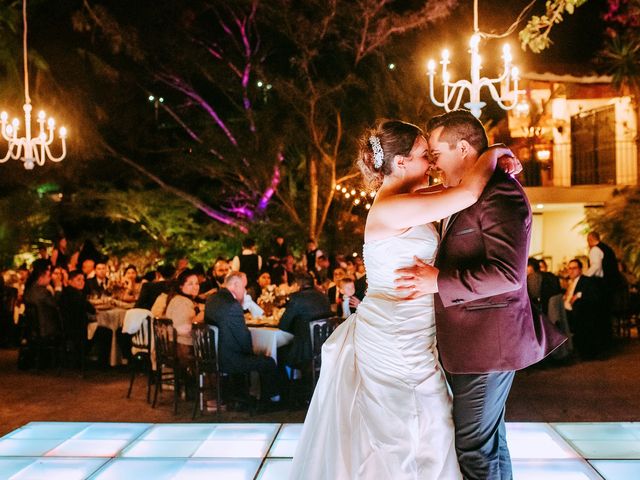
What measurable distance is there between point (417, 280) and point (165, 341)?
4539 mm

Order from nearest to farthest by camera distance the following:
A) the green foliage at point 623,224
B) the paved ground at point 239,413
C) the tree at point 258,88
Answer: the paved ground at point 239,413, the green foliage at point 623,224, the tree at point 258,88

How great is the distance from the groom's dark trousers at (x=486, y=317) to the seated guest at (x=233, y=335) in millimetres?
3719

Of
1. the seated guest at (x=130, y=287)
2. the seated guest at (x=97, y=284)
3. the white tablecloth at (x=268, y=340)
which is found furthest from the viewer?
the seated guest at (x=97, y=284)

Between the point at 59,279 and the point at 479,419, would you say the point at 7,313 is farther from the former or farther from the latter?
the point at 479,419

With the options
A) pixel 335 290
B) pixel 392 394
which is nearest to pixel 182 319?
pixel 335 290

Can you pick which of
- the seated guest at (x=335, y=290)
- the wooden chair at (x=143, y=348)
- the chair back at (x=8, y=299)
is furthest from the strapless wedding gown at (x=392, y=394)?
the chair back at (x=8, y=299)

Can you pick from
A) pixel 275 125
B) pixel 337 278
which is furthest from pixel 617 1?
pixel 337 278

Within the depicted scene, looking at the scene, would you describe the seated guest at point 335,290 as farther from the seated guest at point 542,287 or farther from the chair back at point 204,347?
the chair back at point 204,347

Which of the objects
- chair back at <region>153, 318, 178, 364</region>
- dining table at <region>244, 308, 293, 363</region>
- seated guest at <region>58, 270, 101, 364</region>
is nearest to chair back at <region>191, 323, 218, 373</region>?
chair back at <region>153, 318, 178, 364</region>

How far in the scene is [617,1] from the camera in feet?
49.6

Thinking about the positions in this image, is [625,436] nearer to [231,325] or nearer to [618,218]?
[231,325]

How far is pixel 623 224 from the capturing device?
12.7 metres

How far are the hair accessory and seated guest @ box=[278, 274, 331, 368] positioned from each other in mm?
3696

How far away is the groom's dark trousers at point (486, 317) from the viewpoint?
2578 mm
